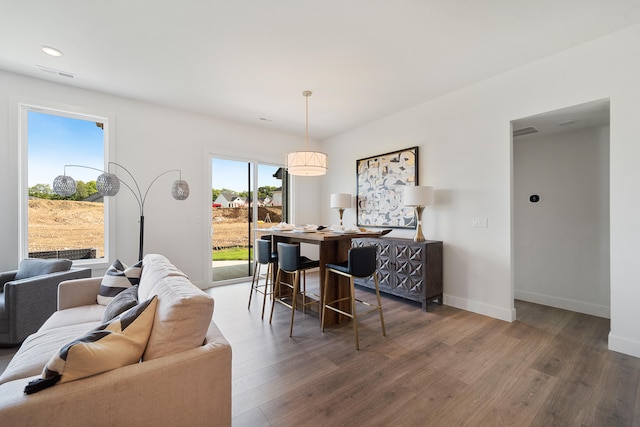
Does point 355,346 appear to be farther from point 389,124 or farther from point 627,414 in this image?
point 389,124

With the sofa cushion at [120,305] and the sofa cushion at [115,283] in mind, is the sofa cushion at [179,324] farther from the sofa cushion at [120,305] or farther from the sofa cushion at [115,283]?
the sofa cushion at [115,283]

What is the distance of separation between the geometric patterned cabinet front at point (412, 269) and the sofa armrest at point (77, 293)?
331 cm

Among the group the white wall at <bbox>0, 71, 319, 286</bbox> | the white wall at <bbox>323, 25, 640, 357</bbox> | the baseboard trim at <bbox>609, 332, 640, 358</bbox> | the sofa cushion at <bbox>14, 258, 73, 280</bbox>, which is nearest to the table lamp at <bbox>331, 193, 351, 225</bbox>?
the white wall at <bbox>323, 25, 640, 357</bbox>

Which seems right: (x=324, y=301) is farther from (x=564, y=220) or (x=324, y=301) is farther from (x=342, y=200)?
(x=564, y=220)

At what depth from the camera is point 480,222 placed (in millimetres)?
3316

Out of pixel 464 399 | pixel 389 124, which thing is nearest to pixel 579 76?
pixel 389 124

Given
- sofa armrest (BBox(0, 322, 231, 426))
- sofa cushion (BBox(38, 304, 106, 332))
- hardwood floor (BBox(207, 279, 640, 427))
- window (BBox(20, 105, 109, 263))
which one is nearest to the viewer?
sofa armrest (BBox(0, 322, 231, 426))

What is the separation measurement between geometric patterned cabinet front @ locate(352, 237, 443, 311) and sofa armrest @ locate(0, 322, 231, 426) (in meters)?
2.79

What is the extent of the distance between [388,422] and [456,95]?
376cm

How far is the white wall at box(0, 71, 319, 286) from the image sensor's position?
122 inches

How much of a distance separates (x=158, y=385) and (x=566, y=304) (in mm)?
4534

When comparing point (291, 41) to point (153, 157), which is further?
point (153, 157)

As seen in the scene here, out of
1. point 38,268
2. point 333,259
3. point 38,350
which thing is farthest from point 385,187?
point 38,268

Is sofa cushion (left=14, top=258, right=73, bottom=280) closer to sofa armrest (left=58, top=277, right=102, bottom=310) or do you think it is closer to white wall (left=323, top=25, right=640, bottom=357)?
sofa armrest (left=58, top=277, right=102, bottom=310)
